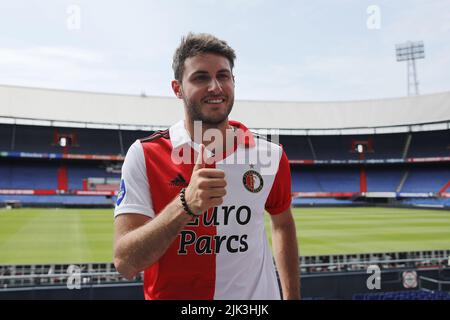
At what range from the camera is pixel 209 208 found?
1403mm

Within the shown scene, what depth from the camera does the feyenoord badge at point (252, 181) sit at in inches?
70.7

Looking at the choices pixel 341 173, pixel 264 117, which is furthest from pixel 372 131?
pixel 264 117

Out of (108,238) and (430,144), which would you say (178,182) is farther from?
(430,144)

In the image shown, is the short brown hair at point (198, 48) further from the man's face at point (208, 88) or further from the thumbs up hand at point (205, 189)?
the thumbs up hand at point (205, 189)

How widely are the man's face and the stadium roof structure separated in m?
33.1

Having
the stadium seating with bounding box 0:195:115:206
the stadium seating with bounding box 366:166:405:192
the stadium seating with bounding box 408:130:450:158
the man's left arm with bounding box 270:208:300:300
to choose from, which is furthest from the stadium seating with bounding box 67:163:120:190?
the man's left arm with bounding box 270:208:300:300

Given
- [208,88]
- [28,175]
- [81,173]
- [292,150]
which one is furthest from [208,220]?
[292,150]

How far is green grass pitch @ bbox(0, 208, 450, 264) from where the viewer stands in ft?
36.7

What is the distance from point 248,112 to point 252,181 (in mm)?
39151

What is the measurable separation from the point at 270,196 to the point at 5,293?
6826mm

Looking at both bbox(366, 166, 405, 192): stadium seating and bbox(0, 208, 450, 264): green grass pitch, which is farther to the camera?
bbox(366, 166, 405, 192): stadium seating

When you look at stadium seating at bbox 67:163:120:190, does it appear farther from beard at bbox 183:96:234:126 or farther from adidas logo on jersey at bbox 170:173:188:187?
beard at bbox 183:96:234:126

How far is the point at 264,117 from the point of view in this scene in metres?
40.4
